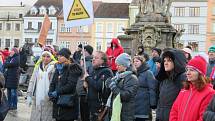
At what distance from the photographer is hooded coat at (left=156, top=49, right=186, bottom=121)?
805 cm

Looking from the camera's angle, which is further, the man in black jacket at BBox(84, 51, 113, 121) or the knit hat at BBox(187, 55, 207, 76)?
the man in black jacket at BBox(84, 51, 113, 121)

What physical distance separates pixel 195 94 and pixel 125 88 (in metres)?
1.97

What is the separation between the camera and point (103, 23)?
90.4m

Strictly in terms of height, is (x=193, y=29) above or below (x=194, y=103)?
above

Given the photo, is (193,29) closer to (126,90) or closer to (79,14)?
(79,14)

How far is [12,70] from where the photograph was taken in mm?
16188

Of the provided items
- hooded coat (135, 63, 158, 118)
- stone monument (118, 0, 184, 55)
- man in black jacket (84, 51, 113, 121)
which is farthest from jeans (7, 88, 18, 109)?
stone monument (118, 0, 184, 55)

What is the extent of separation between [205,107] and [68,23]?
5.02 metres

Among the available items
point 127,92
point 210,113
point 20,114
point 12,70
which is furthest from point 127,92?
point 12,70

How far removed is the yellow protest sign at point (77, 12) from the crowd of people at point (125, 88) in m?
0.68

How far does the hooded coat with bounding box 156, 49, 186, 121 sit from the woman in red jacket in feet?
2.50

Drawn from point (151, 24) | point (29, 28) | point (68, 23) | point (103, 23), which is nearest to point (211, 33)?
point (103, 23)

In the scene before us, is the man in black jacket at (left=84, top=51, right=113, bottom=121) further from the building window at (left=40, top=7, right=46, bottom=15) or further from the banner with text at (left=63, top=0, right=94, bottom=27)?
the building window at (left=40, top=7, right=46, bottom=15)

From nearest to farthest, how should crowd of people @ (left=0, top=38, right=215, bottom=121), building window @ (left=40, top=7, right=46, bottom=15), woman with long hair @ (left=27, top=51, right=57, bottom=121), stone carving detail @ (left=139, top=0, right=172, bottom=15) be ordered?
1. crowd of people @ (left=0, top=38, right=215, bottom=121)
2. woman with long hair @ (left=27, top=51, right=57, bottom=121)
3. stone carving detail @ (left=139, top=0, right=172, bottom=15)
4. building window @ (left=40, top=7, right=46, bottom=15)
